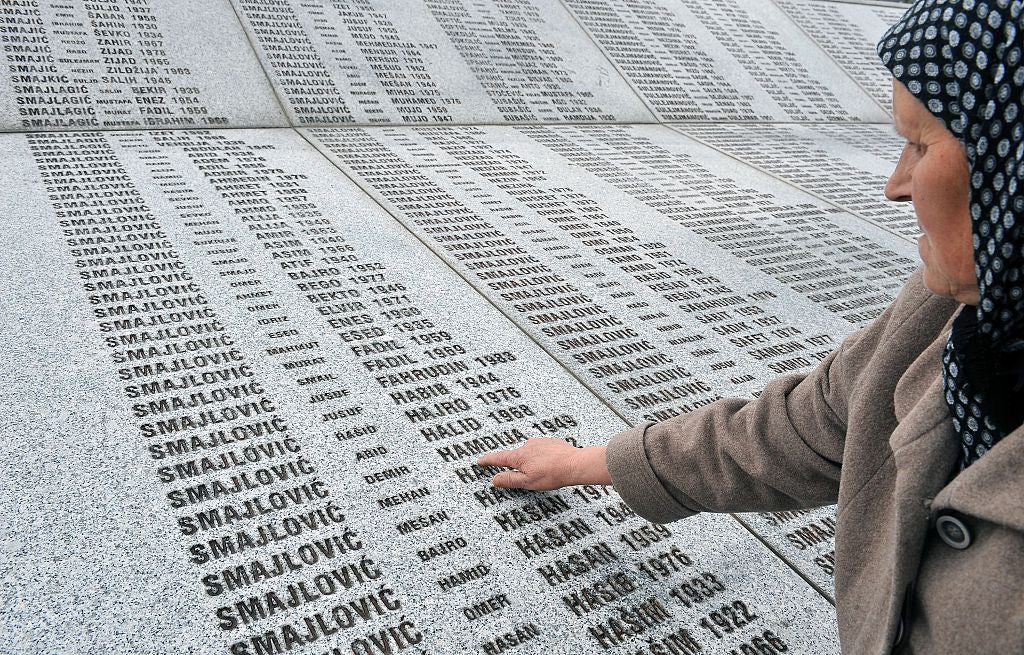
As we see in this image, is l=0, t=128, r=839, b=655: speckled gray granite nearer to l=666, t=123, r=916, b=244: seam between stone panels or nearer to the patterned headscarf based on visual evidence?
the patterned headscarf

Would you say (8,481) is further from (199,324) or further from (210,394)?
(199,324)

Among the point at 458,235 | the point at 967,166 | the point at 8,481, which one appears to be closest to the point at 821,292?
the point at 458,235

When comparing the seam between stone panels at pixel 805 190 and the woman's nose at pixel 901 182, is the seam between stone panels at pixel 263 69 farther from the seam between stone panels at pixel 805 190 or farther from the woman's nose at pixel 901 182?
the woman's nose at pixel 901 182

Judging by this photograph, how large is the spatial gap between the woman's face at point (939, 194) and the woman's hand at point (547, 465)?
1041 mm

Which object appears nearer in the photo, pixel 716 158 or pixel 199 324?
pixel 199 324

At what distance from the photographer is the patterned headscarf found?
1.22 metres

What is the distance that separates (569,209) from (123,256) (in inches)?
92.4

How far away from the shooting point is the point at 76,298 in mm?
3219

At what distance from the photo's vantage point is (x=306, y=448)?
2.64 m

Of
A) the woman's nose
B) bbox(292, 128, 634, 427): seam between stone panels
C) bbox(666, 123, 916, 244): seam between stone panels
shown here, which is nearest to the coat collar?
the woman's nose

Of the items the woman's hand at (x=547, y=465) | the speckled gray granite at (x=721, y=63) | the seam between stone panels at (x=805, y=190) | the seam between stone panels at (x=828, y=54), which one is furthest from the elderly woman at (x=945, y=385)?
the seam between stone panels at (x=828, y=54)

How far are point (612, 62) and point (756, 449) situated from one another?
18.9 feet

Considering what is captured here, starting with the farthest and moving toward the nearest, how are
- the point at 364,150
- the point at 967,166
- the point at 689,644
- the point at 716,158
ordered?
the point at 716,158
the point at 364,150
the point at 689,644
the point at 967,166

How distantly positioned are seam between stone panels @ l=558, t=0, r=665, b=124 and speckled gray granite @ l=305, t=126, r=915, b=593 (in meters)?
0.60
